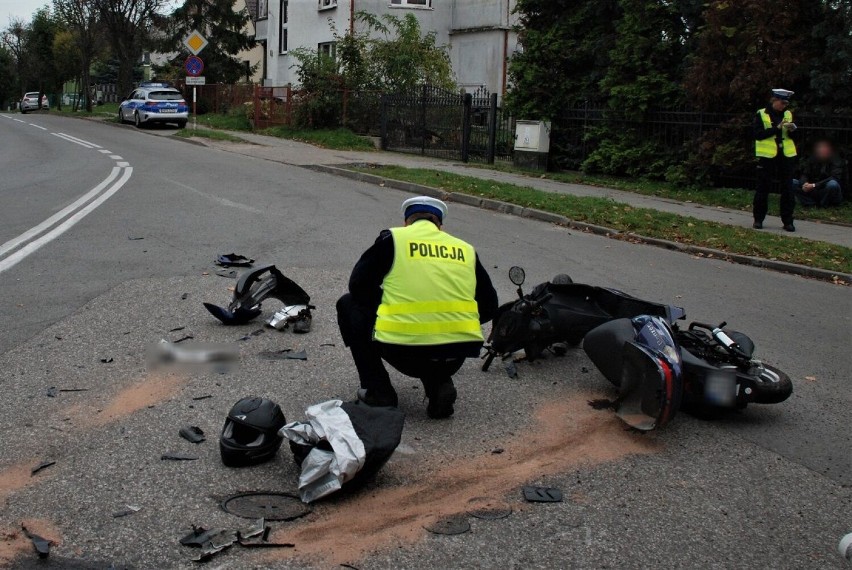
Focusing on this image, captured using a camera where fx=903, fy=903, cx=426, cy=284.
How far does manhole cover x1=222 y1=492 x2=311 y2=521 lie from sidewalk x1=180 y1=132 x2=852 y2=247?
10.5 meters

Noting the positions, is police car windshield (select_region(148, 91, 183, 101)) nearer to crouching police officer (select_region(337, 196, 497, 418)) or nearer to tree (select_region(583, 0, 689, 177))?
tree (select_region(583, 0, 689, 177))

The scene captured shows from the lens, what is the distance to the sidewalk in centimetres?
1398

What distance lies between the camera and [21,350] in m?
6.36

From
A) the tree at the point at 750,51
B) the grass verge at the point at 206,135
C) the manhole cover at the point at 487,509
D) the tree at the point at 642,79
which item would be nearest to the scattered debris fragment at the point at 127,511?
the manhole cover at the point at 487,509

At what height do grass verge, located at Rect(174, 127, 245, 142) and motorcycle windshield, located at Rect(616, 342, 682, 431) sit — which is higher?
grass verge, located at Rect(174, 127, 245, 142)

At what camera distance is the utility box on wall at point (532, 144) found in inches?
854

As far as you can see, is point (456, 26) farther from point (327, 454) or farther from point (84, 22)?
point (327, 454)

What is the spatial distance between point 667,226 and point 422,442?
9.01 meters

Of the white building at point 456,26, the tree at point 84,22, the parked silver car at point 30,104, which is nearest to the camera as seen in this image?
the white building at point 456,26

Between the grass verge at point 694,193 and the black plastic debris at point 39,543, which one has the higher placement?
the grass verge at point 694,193

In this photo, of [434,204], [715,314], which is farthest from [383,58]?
[434,204]

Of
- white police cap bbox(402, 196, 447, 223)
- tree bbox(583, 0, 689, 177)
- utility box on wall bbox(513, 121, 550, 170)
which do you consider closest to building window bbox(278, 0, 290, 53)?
utility box on wall bbox(513, 121, 550, 170)

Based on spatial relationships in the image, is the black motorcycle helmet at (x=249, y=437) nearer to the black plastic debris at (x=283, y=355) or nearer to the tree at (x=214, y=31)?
the black plastic debris at (x=283, y=355)

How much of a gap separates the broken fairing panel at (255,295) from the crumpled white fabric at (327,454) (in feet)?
9.33
